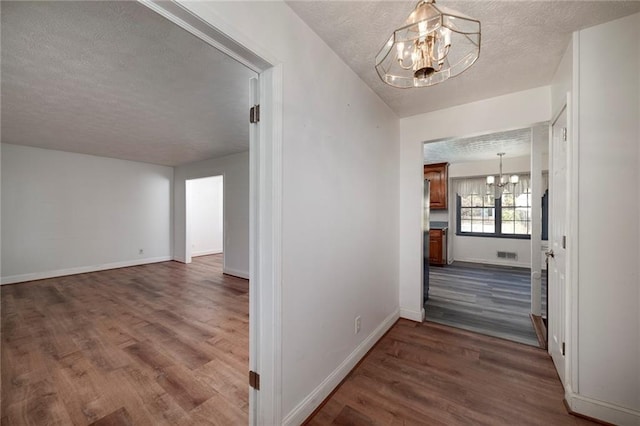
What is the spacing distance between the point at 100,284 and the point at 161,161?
289 cm

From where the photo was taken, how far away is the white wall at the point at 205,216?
24.5 feet

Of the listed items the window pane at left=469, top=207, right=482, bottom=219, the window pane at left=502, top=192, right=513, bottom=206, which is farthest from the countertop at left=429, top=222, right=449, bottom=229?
the window pane at left=502, top=192, right=513, bottom=206

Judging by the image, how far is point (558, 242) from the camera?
6.58ft

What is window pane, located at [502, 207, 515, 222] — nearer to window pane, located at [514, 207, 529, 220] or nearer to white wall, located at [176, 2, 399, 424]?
window pane, located at [514, 207, 529, 220]

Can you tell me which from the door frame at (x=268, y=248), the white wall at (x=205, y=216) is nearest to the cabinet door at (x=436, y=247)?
the door frame at (x=268, y=248)

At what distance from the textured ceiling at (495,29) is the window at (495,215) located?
14.9 feet

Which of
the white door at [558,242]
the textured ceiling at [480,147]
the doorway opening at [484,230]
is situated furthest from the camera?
the textured ceiling at [480,147]

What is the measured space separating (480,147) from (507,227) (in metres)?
2.52

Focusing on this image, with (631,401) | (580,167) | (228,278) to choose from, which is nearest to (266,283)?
(580,167)

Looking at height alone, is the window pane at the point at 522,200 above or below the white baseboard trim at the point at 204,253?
above

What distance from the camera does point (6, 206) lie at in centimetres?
432

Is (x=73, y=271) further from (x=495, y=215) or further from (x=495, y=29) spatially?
(x=495, y=215)

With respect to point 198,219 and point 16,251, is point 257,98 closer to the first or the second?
point 16,251

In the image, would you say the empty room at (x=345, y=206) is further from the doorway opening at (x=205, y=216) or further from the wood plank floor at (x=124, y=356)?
the doorway opening at (x=205, y=216)
